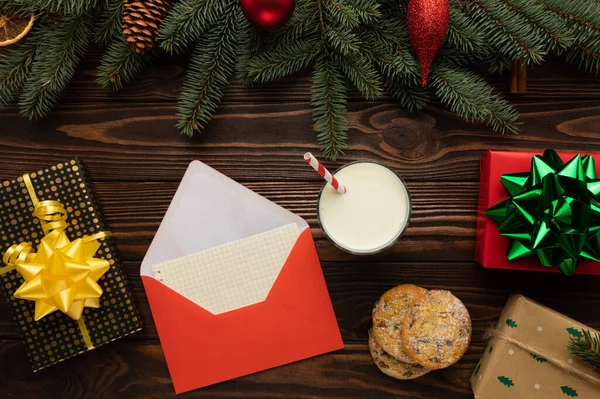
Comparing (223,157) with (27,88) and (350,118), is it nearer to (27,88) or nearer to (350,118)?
(350,118)

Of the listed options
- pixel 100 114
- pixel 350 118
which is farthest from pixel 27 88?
pixel 350 118

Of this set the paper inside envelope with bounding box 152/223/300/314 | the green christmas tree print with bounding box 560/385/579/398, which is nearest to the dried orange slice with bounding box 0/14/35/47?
the paper inside envelope with bounding box 152/223/300/314

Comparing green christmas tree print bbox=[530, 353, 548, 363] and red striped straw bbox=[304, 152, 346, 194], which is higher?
red striped straw bbox=[304, 152, 346, 194]

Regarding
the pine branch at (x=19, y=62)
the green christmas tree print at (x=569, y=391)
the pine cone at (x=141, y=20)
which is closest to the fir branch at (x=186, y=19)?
the pine cone at (x=141, y=20)

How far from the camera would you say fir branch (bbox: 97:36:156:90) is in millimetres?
883

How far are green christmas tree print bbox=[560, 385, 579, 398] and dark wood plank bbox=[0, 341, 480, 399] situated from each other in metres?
0.15

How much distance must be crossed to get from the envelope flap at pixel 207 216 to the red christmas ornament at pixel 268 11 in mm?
300

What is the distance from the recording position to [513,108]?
3.02 feet

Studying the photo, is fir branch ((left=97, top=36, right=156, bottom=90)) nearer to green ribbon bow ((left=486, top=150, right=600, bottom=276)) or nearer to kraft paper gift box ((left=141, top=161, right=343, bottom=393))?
kraft paper gift box ((left=141, top=161, right=343, bottom=393))

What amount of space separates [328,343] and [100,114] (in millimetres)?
638

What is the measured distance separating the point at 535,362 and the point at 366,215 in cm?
39

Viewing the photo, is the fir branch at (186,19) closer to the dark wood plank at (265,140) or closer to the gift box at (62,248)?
the dark wood plank at (265,140)

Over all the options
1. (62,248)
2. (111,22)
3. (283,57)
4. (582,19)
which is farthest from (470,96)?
(62,248)

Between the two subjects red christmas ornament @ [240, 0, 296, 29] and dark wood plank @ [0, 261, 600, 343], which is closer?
red christmas ornament @ [240, 0, 296, 29]
